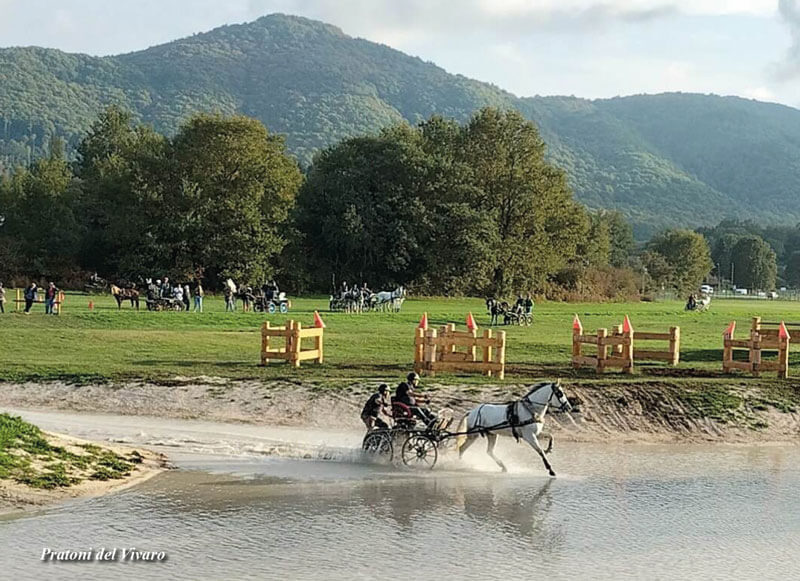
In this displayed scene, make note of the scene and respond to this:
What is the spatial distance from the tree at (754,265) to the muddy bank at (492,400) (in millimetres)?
145572

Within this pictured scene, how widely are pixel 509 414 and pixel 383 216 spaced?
64.2 m

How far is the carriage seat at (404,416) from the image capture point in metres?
17.1

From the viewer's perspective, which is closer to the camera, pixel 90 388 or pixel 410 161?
pixel 90 388

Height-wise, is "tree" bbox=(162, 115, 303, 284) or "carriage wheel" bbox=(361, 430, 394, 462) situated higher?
"tree" bbox=(162, 115, 303, 284)

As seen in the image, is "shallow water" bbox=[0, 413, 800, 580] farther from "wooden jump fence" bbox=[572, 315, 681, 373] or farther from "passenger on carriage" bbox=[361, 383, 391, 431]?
"wooden jump fence" bbox=[572, 315, 681, 373]

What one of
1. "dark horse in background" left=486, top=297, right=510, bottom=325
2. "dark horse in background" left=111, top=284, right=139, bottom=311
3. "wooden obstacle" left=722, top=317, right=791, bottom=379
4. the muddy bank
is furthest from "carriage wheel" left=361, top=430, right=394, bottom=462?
"dark horse in background" left=111, top=284, right=139, bottom=311

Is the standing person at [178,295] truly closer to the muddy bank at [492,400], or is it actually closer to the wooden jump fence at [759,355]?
the muddy bank at [492,400]

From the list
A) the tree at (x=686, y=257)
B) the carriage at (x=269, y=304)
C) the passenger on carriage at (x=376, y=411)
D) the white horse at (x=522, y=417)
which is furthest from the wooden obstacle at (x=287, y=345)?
the tree at (x=686, y=257)

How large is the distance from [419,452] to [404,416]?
0.69 metres

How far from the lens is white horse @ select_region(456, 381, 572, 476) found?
16484mm

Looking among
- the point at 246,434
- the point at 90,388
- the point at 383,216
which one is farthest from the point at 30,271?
the point at 246,434

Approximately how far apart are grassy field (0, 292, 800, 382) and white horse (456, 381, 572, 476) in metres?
7.58

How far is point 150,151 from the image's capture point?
3098 inches

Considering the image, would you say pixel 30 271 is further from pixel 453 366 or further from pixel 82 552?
pixel 82 552
